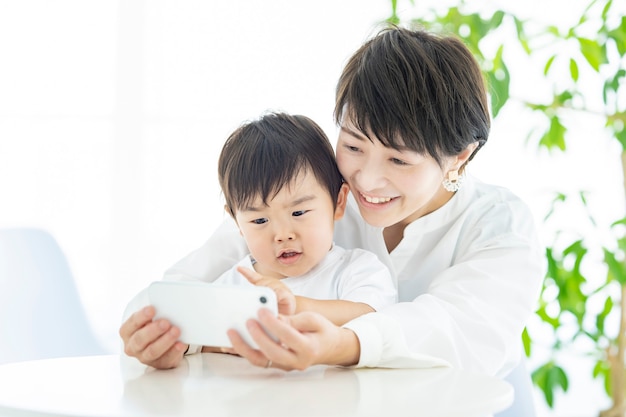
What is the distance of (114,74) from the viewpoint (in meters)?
3.88

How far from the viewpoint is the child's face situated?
64.0 inches

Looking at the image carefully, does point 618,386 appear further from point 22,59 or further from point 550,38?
point 22,59

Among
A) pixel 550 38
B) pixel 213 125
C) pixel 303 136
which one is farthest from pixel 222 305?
pixel 213 125

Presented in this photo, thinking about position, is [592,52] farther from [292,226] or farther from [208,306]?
[208,306]

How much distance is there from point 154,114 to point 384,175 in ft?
7.81

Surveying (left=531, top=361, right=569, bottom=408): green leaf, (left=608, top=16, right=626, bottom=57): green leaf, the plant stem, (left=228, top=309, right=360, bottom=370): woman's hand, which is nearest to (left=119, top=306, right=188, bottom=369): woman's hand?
(left=228, top=309, right=360, bottom=370): woman's hand

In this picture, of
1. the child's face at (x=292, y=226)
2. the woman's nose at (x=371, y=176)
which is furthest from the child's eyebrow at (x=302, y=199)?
the woman's nose at (x=371, y=176)

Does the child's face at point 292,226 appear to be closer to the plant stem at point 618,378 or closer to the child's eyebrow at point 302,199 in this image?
the child's eyebrow at point 302,199

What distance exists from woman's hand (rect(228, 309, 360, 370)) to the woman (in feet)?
0.14

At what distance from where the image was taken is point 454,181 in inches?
73.5

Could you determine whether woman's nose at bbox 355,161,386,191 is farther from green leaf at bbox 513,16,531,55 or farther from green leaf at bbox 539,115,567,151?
green leaf at bbox 539,115,567,151

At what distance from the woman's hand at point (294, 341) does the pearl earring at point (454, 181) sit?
656 mm

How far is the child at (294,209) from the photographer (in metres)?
1.62

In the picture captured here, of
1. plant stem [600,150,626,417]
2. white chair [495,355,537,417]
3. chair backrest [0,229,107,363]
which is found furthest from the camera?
plant stem [600,150,626,417]
